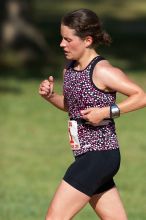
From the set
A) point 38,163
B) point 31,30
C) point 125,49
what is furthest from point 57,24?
point 38,163

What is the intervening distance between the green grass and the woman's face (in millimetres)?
2959

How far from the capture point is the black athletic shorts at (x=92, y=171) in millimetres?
5992

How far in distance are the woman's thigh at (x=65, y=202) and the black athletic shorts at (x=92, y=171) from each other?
4 centimetres

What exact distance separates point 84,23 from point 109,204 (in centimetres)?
130

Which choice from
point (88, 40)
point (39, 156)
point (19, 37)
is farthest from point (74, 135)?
point (19, 37)

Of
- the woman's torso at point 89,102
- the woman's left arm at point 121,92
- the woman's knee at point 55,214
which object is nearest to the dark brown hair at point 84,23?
the woman's torso at point 89,102

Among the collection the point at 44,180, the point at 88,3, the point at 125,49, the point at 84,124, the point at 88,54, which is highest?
the point at 88,3

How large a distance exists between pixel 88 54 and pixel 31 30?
55.6 feet

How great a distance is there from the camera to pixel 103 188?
20.4ft

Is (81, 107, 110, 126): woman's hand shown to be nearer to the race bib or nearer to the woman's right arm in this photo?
the race bib

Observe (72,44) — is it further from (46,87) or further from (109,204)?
(109,204)

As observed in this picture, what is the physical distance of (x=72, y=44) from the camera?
608 centimetres

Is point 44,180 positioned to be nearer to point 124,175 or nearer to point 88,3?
point 124,175

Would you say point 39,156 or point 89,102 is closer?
point 89,102
